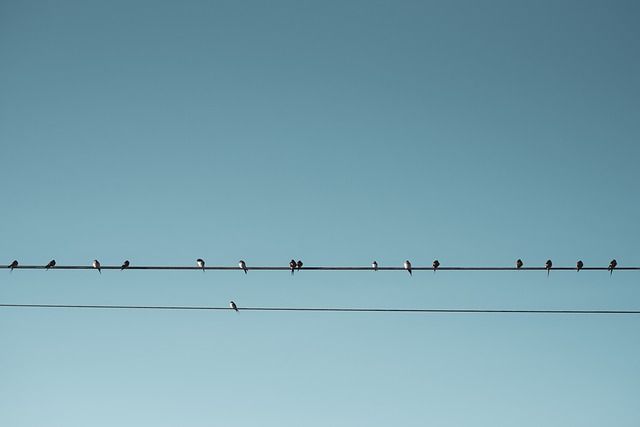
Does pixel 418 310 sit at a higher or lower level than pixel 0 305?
lower

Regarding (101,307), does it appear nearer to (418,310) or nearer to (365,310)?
(365,310)

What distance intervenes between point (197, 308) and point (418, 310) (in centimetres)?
643

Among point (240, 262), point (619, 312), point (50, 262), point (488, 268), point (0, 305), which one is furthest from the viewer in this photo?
point (240, 262)

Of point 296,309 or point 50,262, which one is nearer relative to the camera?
point 296,309

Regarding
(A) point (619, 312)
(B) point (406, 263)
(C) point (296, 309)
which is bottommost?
(A) point (619, 312)

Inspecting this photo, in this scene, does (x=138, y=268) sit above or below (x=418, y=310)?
above

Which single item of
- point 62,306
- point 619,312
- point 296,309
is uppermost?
point 62,306

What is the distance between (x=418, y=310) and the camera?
17.2 m

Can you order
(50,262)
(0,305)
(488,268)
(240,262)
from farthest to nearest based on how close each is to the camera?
1. (240,262)
2. (50,262)
3. (0,305)
4. (488,268)

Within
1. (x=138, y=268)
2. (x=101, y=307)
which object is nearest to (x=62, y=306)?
(x=101, y=307)

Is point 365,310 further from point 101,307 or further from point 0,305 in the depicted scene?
point 0,305

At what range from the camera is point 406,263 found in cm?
2920

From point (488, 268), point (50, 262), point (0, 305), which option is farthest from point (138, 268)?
point (50, 262)

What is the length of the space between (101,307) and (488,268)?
11095 mm
